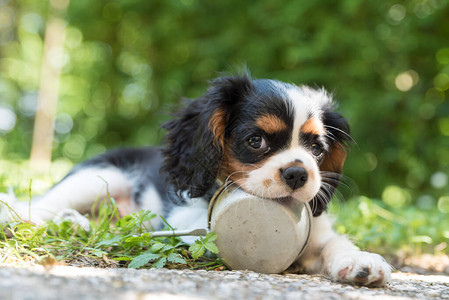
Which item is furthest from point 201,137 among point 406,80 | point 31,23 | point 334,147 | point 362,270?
point 31,23

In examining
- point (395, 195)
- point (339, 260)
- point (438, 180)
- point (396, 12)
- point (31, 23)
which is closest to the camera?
point (339, 260)

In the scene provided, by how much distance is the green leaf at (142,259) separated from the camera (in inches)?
102

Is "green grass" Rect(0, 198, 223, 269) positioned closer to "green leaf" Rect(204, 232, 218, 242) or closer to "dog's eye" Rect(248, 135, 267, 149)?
"green leaf" Rect(204, 232, 218, 242)

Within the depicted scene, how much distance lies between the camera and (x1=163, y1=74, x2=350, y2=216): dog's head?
9.02 feet

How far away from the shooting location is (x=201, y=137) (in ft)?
10.2

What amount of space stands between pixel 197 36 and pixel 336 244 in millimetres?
8298

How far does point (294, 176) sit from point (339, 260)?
47 cm

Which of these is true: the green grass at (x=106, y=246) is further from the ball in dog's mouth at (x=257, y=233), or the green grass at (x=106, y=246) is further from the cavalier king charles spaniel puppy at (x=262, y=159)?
the cavalier king charles spaniel puppy at (x=262, y=159)

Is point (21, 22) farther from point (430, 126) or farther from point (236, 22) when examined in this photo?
point (430, 126)

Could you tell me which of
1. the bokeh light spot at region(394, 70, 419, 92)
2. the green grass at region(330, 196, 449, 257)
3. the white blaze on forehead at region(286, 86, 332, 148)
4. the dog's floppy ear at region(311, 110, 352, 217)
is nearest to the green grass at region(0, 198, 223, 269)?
the white blaze on forehead at region(286, 86, 332, 148)

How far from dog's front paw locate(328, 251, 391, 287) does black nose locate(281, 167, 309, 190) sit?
43 centimetres

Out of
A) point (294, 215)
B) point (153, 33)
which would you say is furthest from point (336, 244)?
point (153, 33)

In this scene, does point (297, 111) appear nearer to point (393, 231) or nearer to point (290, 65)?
point (393, 231)

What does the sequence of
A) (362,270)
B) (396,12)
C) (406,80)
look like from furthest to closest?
(406,80)
(396,12)
(362,270)
